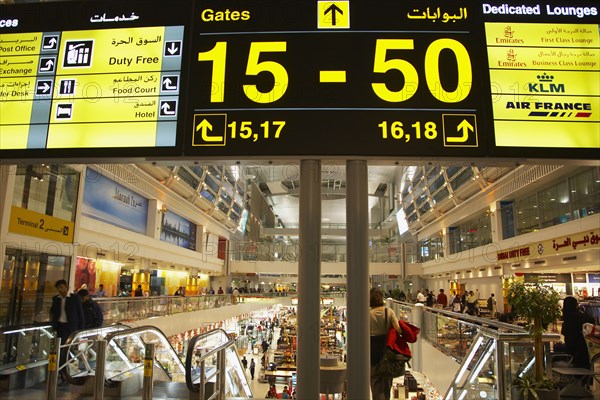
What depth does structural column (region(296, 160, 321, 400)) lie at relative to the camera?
174 inches

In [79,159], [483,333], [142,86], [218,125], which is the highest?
[142,86]

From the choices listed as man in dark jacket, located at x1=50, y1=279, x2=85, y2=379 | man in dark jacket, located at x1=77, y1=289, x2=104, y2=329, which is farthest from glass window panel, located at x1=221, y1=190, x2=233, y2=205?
man in dark jacket, located at x1=50, y1=279, x2=85, y2=379

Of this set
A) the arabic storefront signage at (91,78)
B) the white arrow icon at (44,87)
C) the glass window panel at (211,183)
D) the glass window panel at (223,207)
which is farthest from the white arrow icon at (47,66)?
the glass window panel at (223,207)

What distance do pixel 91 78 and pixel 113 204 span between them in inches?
627

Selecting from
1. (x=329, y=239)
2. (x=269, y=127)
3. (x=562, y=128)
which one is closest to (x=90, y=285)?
(x=269, y=127)

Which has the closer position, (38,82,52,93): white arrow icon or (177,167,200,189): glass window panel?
(38,82,52,93): white arrow icon

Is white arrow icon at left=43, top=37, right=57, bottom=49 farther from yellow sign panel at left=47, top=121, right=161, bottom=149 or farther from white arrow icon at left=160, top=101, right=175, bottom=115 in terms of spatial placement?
white arrow icon at left=160, top=101, right=175, bottom=115

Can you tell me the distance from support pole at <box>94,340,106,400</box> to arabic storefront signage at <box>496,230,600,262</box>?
530 inches

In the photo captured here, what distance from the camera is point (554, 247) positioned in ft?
53.6

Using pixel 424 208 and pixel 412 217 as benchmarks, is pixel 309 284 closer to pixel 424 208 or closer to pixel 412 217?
pixel 424 208

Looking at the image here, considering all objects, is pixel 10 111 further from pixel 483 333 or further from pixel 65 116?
pixel 483 333

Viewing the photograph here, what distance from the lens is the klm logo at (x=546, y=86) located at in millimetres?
4391

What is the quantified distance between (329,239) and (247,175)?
37.9 feet

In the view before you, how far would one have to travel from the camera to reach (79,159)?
4609 millimetres
